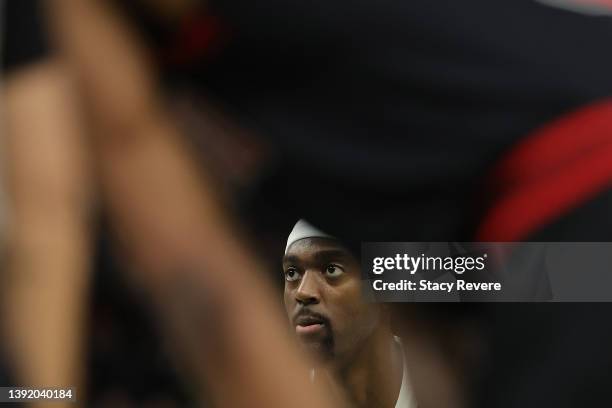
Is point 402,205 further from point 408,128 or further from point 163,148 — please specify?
point 163,148

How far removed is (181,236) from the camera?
778 millimetres

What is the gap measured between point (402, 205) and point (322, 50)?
0.11m

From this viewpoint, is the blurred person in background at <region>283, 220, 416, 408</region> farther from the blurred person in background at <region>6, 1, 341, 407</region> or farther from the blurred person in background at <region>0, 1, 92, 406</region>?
the blurred person in background at <region>0, 1, 92, 406</region>

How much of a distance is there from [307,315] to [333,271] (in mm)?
37

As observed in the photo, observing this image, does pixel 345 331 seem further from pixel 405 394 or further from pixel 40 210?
pixel 40 210

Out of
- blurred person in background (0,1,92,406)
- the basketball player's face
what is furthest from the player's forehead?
blurred person in background (0,1,92,406)

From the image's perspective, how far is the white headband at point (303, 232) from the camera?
637 millimetres

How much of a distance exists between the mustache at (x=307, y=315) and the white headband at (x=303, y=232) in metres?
0.05

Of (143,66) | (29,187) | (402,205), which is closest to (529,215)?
(402,205)

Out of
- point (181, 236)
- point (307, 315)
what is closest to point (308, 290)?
point (307, 315)

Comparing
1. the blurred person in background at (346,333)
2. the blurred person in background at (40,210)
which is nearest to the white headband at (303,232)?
the blurred person in background at (346,333)

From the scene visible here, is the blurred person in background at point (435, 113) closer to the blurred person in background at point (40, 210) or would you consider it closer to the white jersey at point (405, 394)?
the white jersey at point (405, 394)

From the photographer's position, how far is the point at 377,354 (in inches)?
25.9

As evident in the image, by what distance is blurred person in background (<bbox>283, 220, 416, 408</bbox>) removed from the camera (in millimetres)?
658
